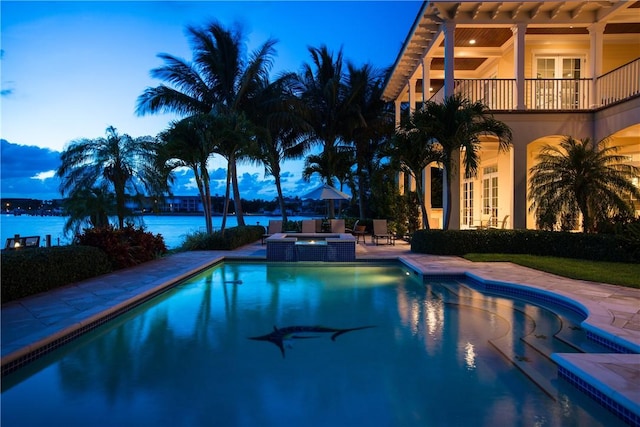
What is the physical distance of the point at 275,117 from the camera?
19031 millimetres

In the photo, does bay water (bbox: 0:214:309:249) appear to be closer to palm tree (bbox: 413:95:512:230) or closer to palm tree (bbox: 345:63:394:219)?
palm tree (bbox: 345:63:394:219)

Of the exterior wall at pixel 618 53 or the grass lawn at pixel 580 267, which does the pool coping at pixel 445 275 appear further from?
the exterior wall at pixel 618 53

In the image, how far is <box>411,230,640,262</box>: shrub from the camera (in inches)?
415

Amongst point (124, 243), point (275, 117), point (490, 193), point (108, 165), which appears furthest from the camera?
point (275, 117)

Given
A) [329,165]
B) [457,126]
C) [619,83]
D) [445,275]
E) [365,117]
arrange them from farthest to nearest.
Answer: [365,117] < [329,165] < [619,83] < [457,126] < [445,275]

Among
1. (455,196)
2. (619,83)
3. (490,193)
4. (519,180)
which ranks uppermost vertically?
(619,83)

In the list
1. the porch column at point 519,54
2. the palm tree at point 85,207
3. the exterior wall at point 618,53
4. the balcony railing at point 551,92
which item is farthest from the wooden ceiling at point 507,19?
the palm tree at point 85,207

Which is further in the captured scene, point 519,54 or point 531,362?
point 519,54

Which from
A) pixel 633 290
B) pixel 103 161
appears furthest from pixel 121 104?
pixel 633 290

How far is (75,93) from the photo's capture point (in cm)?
1448

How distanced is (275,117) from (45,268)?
1345 cm

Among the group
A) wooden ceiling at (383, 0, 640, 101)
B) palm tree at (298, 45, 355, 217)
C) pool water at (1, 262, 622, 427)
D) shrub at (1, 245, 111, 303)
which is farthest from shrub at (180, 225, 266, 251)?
wooden ceiling at (383, 0, 640, 101)

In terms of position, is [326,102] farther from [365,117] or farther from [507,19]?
[507,19]

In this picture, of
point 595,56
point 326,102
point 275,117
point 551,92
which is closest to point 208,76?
point 275,117
